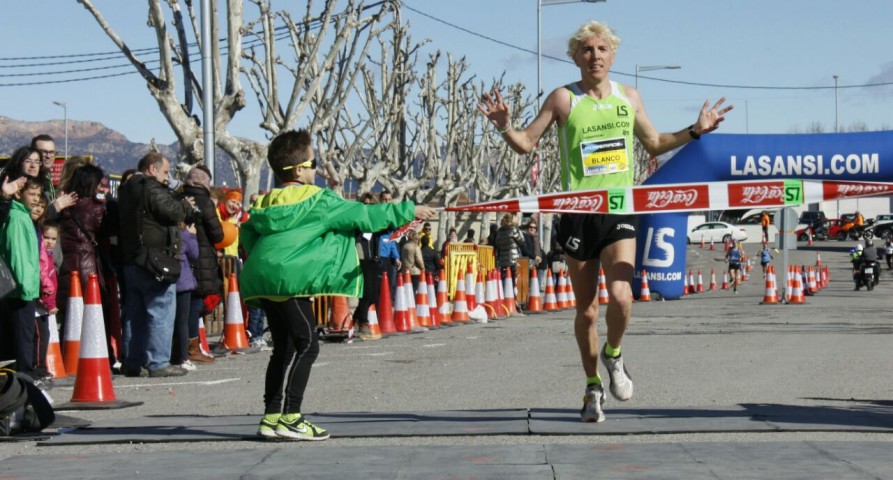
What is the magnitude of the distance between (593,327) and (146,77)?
55.0 feet

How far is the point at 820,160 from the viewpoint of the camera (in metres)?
27.1

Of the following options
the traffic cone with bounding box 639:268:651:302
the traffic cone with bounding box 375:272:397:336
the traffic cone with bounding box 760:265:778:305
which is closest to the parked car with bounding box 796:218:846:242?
the traffic cone with bounding box 639:268:651:302

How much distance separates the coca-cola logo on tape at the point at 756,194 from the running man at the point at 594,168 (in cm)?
92

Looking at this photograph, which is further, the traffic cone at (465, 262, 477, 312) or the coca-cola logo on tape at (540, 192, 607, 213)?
the traffic cone at (465, 262, 477, 312)

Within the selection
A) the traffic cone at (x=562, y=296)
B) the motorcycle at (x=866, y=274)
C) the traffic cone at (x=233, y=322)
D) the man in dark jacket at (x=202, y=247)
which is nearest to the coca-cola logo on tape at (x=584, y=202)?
the man in dark jacket at (x=202, y=247)

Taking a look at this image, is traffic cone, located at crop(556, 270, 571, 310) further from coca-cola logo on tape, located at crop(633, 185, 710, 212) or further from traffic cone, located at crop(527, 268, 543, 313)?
coca-cola logo on tape, located at crop(633, 185, 710, 212)

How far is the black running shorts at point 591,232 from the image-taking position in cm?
759

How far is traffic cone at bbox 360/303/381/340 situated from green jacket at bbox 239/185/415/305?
946 centimetres

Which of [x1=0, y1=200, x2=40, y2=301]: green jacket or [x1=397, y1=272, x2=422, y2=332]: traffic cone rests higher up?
[x1=0, y1=200, x2=40, y2=301]: green jacket

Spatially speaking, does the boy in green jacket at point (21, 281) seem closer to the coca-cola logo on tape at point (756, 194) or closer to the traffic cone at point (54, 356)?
the traffic cone at point (54, 356)

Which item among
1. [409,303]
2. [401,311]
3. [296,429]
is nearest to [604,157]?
[296,429]

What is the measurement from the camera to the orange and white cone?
945cm

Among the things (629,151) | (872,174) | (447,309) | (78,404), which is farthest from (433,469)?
(872,174)

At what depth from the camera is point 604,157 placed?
7.71 meters
